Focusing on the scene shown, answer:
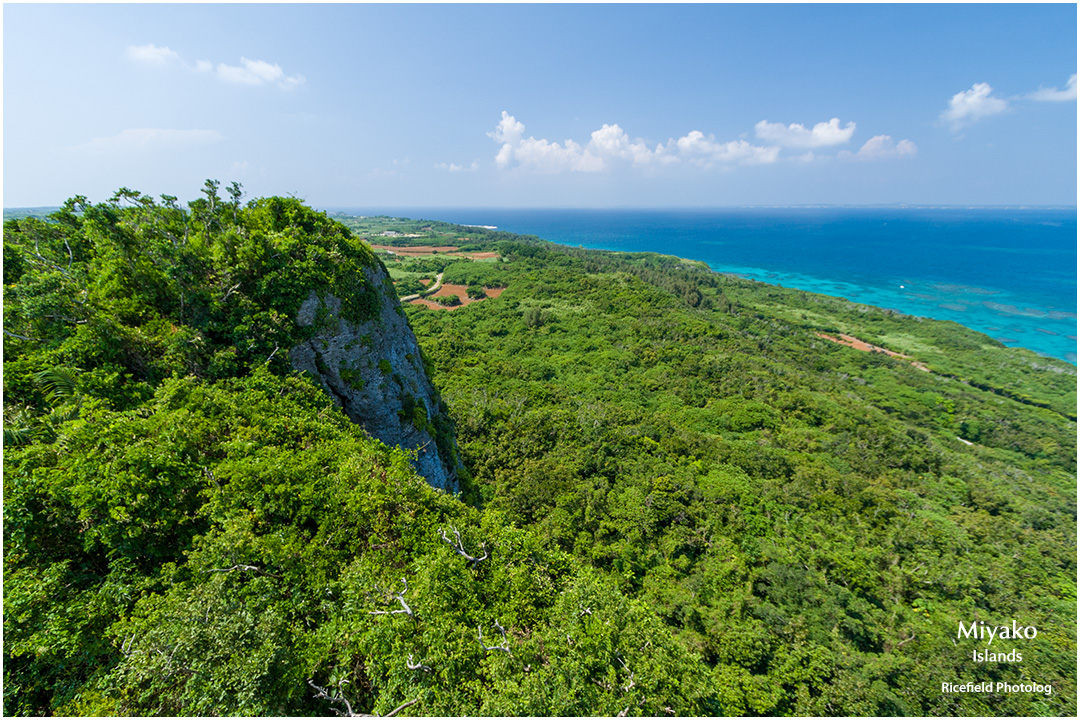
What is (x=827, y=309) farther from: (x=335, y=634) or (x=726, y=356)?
(x=335, y=634)

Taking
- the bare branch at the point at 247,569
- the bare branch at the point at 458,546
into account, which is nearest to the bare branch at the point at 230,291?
the bare branch at the point at 247,569

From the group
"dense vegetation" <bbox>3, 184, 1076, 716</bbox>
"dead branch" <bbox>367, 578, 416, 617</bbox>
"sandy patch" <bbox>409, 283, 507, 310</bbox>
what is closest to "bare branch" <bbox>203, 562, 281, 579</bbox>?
"dense vegetation" <bbox>3, 184, 1076, 716</bbox>

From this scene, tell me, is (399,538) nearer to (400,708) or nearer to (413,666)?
(413,666)

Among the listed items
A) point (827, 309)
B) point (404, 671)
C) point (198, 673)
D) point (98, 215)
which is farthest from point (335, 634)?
point (827, 309)

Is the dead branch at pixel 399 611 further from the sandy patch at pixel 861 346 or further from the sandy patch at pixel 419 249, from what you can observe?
the sandy patch at pixel 419 249

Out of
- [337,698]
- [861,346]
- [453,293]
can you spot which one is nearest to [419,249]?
[453,293]

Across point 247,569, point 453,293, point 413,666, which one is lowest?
point 413,666
